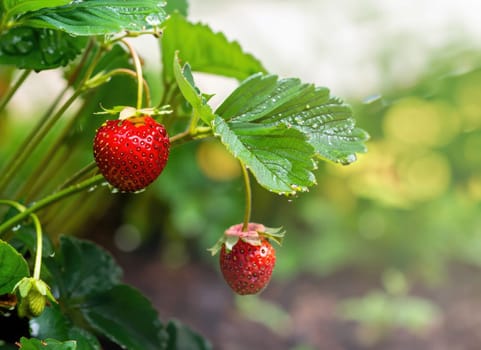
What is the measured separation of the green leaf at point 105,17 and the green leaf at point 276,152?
10 centimetres

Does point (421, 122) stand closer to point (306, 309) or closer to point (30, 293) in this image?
point (306, 309)

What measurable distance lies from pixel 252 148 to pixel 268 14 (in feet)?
8.47

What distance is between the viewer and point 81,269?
744 mm

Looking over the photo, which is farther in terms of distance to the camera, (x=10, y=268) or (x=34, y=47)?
(x=34, y=47)

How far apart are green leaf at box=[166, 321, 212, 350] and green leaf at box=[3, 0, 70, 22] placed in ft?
1.32

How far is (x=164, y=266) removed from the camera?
198 cm

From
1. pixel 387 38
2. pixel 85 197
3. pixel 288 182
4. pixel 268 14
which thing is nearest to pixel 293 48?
pixel 387 38

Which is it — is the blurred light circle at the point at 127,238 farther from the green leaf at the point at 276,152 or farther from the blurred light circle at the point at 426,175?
the green leaf at the point at 276,152

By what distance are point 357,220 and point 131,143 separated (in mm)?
1551

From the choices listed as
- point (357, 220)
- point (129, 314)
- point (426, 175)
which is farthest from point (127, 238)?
point (129, 314)

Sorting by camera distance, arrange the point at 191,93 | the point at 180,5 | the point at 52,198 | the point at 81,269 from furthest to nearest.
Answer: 1. the point at 180,5
2. the point at 81,269
3. the point at 52,198
4. the point at 191,93

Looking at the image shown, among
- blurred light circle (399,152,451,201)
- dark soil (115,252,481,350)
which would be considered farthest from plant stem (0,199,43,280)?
blurred light circle (399,152,451,201)

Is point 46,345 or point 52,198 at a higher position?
point 52,198

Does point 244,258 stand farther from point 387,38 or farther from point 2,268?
point 387,38
